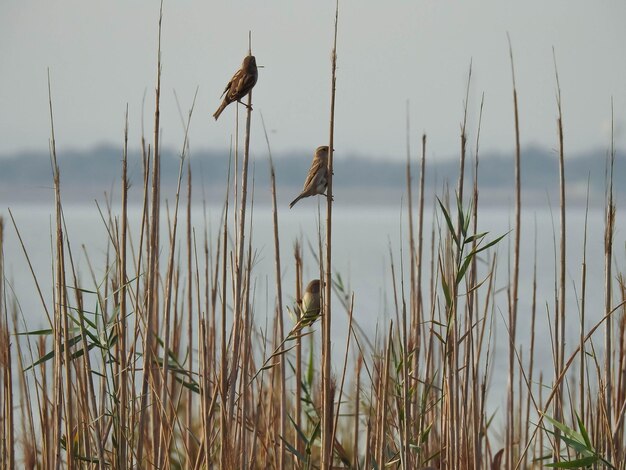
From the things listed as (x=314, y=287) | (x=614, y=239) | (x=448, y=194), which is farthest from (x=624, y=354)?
(x=314, y=287)

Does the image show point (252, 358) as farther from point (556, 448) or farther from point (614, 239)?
point (614, 239)

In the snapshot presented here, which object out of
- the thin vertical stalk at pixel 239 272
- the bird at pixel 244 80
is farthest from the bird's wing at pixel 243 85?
the thin vertical stalk at pixel 239 272

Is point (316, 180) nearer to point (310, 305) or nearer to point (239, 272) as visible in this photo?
point (310, 305)

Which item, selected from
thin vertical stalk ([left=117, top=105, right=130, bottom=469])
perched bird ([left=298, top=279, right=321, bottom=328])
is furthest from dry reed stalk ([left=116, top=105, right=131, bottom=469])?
perched bird ([left=298, top=279, right=321, bottom=328])

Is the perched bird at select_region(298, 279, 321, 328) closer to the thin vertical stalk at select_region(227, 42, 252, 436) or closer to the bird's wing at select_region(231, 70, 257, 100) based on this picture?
the thin vertical stalk at select_region(227, 42, 252, 436)

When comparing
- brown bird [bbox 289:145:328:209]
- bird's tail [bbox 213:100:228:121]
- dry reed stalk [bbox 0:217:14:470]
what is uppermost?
bird's tail [bbox 213:100:228:121]

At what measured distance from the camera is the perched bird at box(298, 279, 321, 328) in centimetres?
262

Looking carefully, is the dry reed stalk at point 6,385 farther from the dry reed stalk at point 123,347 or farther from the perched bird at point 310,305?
the perched bird at point 310,305

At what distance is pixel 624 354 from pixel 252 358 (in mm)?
1332

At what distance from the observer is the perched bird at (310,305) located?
2.62m

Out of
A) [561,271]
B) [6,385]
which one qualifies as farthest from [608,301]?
[6,385]

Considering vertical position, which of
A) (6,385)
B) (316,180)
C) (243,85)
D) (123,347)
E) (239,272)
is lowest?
(6,385)

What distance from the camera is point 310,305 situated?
104 inches

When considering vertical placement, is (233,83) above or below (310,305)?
above
